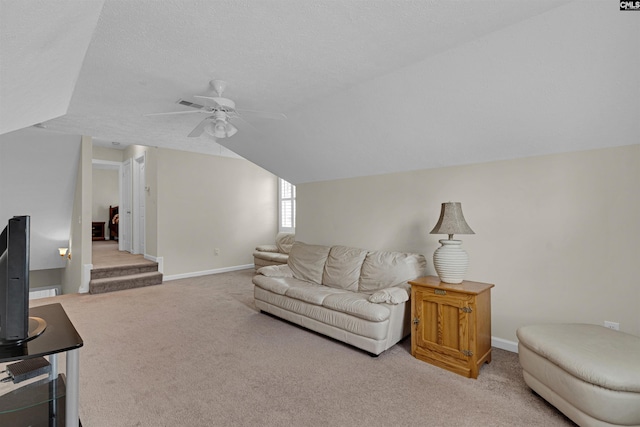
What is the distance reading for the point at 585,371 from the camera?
173 centimetres

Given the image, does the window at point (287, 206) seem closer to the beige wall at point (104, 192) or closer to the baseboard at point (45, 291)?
the baseboard at point (45, 291)

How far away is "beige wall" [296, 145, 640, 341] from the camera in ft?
7.96

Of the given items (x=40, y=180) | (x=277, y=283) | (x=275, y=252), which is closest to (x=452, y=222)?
(x=277, y=283)

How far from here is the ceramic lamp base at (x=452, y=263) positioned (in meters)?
2.75

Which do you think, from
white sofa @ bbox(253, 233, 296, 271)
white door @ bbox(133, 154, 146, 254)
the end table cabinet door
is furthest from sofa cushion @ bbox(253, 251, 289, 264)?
the end table cabinet door

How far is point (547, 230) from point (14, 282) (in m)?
3.67

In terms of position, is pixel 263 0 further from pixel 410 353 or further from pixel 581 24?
pixel 410 353

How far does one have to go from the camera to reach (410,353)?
2.89 metres

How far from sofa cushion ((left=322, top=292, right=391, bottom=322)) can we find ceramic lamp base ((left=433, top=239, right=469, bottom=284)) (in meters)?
0.63

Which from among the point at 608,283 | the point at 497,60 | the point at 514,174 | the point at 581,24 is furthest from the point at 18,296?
the point at 608,283

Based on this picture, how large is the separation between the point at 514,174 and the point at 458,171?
0.52 metres

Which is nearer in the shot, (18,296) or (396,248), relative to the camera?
(18,296)

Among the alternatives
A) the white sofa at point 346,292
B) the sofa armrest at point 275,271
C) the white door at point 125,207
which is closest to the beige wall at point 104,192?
the white door at point 125,207

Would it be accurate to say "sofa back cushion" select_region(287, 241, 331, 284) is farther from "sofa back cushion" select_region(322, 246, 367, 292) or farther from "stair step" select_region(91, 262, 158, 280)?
"stair step" select_region(91, 262, 158, 280)
